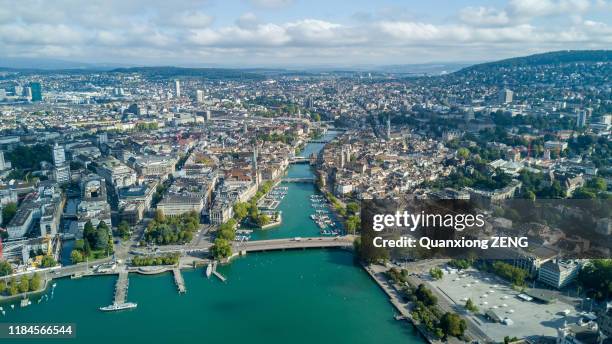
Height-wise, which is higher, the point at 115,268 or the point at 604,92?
the point at 604,92

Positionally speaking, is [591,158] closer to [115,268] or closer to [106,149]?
[115,268]

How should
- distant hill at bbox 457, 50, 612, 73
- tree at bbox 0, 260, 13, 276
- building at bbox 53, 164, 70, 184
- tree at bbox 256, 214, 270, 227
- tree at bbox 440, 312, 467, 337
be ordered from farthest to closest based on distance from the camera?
distant hill at bbox 457, 50, 612, 73
building at bbox 53, 164, 70, 184
tree at bbox 256, 214, 270, 227
tree at bbox 0, 260, 13, 276
tree at bbox 440, 312, 467, 337

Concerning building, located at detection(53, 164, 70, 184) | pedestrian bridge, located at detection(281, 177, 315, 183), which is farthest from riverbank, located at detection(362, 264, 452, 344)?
building, located at detection(53, 164, 70, 184)

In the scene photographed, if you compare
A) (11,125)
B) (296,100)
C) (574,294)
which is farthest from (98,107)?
(574,294)

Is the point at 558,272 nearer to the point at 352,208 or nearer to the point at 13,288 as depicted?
the point at 352,208

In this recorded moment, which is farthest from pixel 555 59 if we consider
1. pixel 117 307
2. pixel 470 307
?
pixel 117 307

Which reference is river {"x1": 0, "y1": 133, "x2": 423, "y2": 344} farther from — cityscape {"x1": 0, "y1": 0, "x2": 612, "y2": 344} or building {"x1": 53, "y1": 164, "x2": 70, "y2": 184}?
building {"x1": 53, "y1": 164, "x2": 70, "y2": 184}
